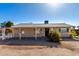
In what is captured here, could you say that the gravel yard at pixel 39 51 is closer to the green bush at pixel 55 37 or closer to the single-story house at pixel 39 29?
the green bush at pixel 55 37

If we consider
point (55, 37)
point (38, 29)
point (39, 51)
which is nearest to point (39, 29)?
point (38, 29)

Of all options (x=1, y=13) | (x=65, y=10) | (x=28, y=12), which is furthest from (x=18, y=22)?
(x=65, y=10)

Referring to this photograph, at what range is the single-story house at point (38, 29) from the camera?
21.2 metres

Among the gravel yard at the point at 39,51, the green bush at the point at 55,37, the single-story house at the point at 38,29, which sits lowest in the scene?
the gravel yard at the point at 39,51

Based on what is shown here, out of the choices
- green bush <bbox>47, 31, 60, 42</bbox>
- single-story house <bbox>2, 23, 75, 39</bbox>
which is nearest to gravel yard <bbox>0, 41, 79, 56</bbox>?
green bush <bbox>47, 31, 60, 42</bbox>

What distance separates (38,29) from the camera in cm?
2244

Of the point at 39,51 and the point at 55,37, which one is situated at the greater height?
the point at 55,37

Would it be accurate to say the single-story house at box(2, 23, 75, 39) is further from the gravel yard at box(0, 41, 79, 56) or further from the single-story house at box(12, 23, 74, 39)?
the gravel yard at box(0, 41, 79, 56)

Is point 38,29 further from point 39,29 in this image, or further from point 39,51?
point 39,51

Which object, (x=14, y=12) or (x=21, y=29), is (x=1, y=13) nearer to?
(x=14, y=12)

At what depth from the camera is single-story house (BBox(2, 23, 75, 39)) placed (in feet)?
69.6

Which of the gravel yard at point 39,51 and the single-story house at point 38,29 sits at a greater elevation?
the single-story house at point 38,29

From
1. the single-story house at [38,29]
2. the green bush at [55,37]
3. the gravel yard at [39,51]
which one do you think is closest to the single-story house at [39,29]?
the single-story house at [38,29]

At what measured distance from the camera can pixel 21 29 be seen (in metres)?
22.6
